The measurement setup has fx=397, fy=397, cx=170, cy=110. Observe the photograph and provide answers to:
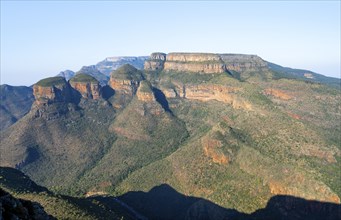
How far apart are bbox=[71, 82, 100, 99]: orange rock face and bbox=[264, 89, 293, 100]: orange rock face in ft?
270

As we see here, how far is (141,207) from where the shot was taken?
10519 centimetres

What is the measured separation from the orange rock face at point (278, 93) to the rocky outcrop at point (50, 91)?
88.3 metres

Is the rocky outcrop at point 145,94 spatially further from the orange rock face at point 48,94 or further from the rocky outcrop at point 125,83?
the orange rock face at point 48,94

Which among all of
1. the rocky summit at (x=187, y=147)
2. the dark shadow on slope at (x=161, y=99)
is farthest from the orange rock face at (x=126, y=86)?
the dark shadow on slope at (x=161, y=99)

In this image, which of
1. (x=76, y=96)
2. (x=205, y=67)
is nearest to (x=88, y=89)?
(x=76, y=96)

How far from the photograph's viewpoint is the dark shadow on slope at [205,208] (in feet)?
280

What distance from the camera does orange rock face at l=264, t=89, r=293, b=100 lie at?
137 m

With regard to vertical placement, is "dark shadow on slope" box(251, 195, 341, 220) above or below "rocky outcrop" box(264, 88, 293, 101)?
below

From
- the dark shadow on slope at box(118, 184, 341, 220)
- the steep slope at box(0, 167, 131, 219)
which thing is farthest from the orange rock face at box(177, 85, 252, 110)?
the steep slope at box(0, 167, 131, 219)

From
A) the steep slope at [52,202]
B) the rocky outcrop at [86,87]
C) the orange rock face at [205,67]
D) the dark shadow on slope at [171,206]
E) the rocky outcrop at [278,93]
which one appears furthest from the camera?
the rocky outcrop at [86,87]

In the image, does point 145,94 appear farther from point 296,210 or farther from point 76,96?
point 296,210

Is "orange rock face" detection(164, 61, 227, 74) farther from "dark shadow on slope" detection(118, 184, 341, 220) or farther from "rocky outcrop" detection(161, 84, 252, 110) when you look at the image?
"dark shadow on slope" detection(118, 184, 341, 220)

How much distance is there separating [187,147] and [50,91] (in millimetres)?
75626

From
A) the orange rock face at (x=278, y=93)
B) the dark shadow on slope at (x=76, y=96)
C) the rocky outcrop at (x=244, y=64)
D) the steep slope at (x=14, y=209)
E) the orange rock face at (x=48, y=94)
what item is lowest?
the dark shadow on slope at (x=76, y=96)
